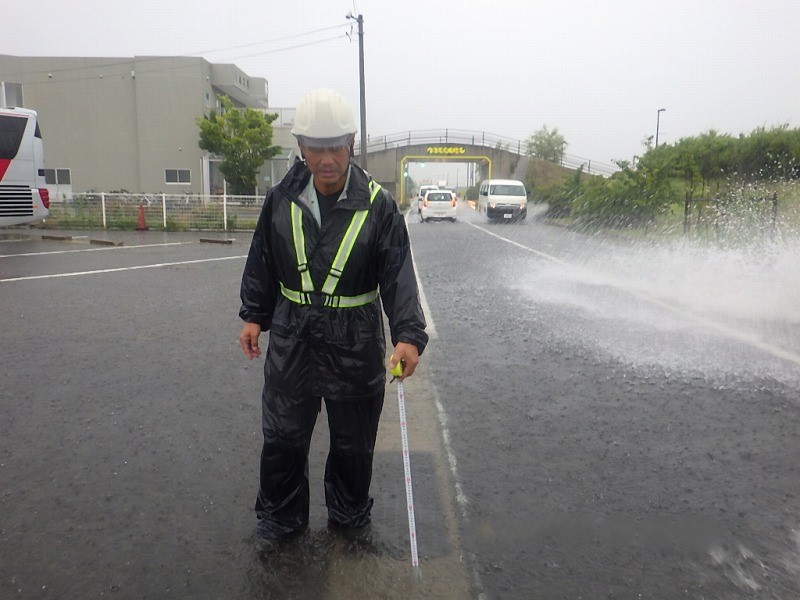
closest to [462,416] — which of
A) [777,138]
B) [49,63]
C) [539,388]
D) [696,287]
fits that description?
[539,388]

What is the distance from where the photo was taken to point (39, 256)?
1430cm

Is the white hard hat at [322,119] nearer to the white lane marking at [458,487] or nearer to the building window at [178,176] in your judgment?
the white lane marking at [458,487]

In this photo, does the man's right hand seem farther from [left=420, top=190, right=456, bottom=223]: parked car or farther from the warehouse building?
the warehouse building

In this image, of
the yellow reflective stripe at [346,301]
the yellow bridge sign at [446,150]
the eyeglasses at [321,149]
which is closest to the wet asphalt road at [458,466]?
the yellow reflective stripe at [346,301]

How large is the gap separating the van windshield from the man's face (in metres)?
32.3

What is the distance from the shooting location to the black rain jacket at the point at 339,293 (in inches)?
112

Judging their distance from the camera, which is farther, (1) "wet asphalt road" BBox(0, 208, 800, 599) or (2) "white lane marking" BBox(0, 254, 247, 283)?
(2) "white lane marking" BBox(0, 254, 247, 283)

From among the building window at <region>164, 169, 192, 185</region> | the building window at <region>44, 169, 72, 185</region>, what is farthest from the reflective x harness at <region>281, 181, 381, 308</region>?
the building window at <region>44, 169, 72, 185</region>

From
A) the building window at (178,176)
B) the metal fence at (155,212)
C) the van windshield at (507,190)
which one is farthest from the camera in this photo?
the building window at (178,176)

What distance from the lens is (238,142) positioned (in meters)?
34.5

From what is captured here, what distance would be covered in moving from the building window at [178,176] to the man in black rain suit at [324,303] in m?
36.9

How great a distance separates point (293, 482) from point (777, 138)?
1087 inches

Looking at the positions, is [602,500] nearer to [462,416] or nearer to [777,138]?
[462,416]

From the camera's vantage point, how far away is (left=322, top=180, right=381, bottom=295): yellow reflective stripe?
2824 millimetres
